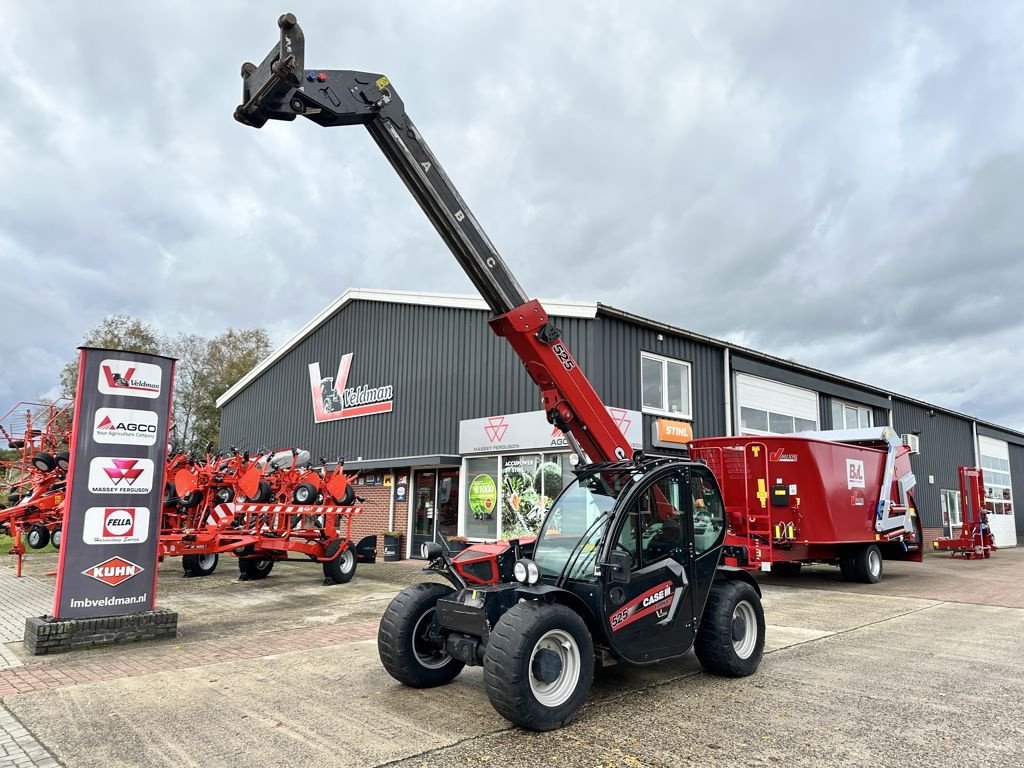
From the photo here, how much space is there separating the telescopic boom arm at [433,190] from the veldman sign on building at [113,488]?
361 cm

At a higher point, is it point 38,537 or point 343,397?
point 343,397

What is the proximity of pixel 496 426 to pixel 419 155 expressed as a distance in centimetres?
952

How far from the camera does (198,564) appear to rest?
535 inches

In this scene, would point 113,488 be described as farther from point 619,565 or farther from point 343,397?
point 343,397

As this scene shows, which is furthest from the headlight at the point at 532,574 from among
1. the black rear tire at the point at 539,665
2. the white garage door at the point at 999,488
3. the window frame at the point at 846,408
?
the white garage door at the point at 999,488

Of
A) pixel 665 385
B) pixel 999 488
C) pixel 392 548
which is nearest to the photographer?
pixel 665 385

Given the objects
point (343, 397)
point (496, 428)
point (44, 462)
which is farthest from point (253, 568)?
point (343, 397)

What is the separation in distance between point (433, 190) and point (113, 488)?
4.71 meters

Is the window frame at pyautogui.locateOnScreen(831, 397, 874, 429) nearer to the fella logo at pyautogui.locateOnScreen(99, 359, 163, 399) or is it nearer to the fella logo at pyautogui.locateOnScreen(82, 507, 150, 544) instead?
the fella logo at pyautogui.locateOnScreen(99, 359, 163, 399)

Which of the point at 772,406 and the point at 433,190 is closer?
the point at 433,190

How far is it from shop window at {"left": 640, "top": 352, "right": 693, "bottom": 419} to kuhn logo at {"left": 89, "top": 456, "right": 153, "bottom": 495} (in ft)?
32.8

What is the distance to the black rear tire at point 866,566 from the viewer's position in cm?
1343

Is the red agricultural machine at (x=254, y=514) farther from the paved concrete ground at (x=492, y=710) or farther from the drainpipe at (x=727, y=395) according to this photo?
the drainpipe at (x=727, y=395)

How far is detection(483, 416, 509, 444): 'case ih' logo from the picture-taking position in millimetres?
15375
